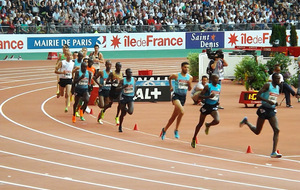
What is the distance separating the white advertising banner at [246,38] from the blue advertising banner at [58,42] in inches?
346

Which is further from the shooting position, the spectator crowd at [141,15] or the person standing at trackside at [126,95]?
the spectator crowd at [141,15]

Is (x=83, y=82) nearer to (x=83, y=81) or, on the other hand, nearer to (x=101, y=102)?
(x=83, y=81)

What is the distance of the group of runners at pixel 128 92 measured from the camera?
49.8 ft

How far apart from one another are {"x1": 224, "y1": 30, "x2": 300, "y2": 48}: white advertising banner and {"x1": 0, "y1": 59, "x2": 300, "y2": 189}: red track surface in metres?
21.8

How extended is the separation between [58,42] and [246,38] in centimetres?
1202

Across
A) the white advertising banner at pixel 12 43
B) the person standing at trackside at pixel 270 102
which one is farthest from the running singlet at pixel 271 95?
the white advertising banner at pixel 12 43

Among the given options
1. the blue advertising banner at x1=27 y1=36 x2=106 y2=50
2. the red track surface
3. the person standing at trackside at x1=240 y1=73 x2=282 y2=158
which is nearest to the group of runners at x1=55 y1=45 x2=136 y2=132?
the red track surface

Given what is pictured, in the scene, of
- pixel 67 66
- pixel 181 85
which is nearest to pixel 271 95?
pixel 181 85

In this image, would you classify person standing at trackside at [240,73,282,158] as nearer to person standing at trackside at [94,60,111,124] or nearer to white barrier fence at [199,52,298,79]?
person standing at trackside at [94,60,111,124]

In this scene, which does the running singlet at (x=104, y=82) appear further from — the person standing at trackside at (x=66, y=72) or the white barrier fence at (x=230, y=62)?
the white barrier fence at (x=230, y=62)

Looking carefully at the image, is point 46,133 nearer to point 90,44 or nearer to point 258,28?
point 90,44

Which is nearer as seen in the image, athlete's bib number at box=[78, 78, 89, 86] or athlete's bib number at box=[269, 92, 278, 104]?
athlete's bib number at box=[269, 92, 278, 104]

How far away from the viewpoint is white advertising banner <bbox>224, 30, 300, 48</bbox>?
45.6 m

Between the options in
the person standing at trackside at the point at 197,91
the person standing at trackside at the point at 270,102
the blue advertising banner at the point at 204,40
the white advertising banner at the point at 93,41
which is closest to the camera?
the person standing at trackside at the point at 270,102
